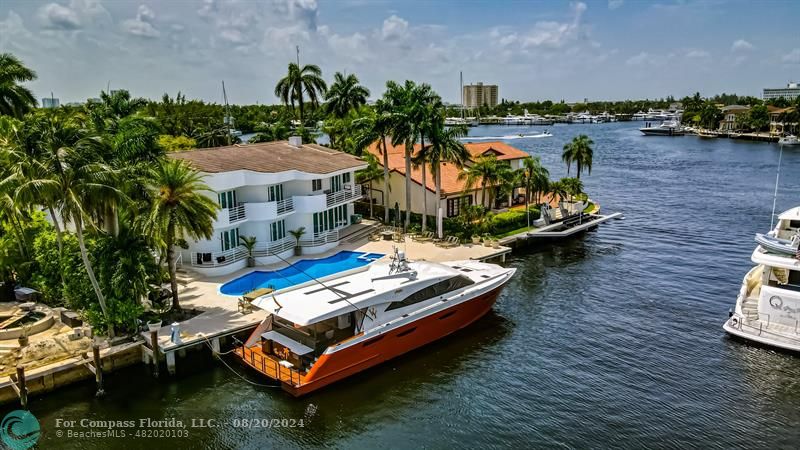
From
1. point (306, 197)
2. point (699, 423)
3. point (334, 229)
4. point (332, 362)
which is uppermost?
point (306, 197)

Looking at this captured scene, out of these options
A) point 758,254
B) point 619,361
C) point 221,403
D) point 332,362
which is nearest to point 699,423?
point 619,361

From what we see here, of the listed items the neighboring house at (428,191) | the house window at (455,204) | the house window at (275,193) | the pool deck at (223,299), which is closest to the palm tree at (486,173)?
the neighboring house at (428,191)

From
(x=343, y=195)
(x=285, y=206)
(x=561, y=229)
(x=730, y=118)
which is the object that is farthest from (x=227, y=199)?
(x=730, y=118)

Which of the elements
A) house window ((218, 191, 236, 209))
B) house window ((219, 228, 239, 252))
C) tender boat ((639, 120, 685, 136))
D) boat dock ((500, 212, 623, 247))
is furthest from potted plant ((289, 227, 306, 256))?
tender boat ((639, 120, 685, 136))

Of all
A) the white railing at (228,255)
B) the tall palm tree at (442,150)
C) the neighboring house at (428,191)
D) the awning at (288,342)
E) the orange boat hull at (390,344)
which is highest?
the tall palm tree at (442,150)

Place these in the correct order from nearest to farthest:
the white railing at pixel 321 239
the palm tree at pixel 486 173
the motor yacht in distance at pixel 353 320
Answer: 1. the motor yacht in distance at pixel 353 320
2. the white railing at pixel 321 239
3. the palm tree at pixel 486 173

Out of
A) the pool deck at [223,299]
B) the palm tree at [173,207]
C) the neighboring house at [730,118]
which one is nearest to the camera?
the pool deck at [223,299]

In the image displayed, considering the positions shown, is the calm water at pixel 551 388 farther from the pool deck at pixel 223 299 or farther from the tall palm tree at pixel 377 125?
the tall palm tree at pixel 377 125

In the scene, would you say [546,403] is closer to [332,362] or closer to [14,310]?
[332,362]
